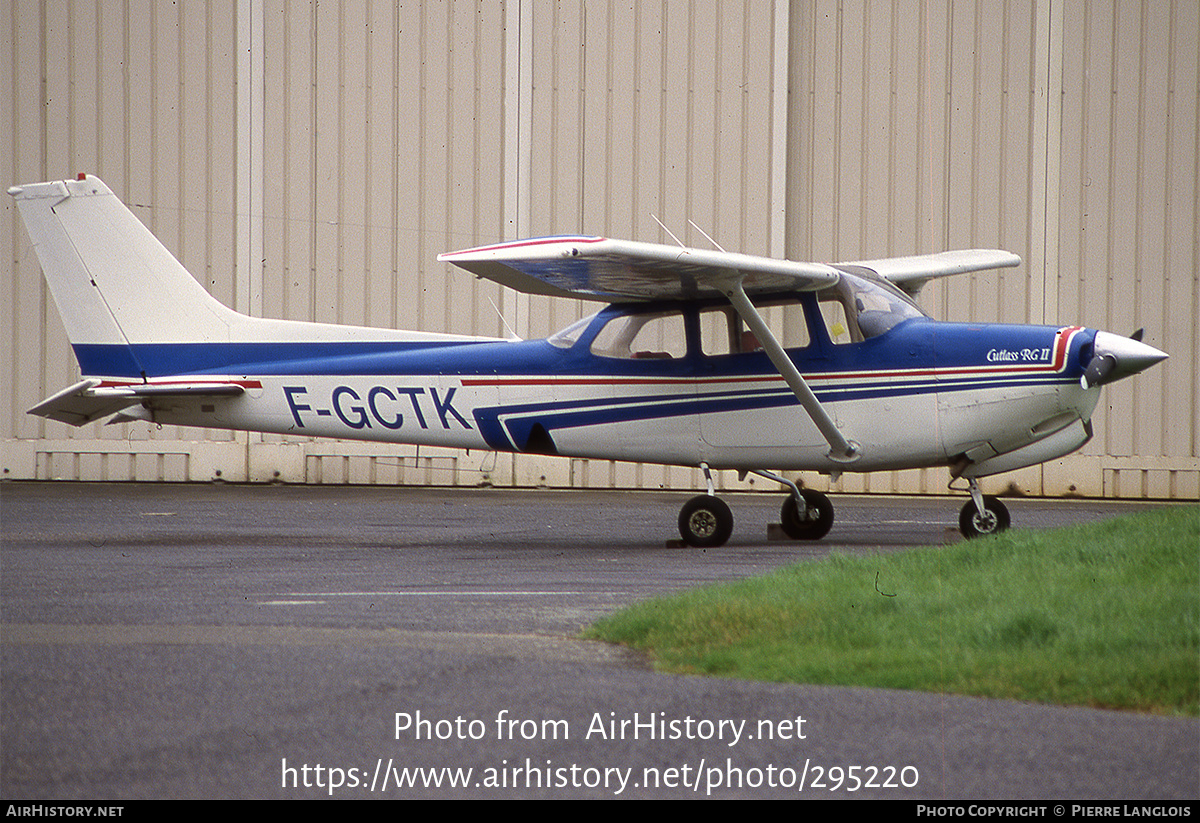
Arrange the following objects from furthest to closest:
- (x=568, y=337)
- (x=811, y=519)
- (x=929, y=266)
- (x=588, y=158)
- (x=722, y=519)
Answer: (x=588, y=158)
(x=929, y=266)
(x=811, y=519)
(x=568, y=337)
(x=722, y=519)

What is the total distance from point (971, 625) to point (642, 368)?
549 cm

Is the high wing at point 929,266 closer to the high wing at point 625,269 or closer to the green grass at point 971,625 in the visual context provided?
the high wing at point 625,269

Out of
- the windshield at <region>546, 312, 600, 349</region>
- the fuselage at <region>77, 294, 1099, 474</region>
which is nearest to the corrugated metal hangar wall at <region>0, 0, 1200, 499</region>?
the fuselage at <region>77, 294, 1099, 474</region>

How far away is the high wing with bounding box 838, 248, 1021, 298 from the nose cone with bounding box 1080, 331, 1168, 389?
254cm

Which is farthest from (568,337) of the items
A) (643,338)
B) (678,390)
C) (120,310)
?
(120,310)

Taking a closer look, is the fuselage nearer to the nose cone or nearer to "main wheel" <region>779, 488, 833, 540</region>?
the nose cone

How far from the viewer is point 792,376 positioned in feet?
31.0

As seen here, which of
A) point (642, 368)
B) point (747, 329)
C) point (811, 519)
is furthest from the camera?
point (811, 519)

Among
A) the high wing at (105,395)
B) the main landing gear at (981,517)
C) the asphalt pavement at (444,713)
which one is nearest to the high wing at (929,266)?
the main landing gear at (981,517)

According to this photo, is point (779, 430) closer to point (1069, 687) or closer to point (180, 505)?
point (1069, 687)

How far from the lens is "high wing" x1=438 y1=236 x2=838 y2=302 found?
27.8ft

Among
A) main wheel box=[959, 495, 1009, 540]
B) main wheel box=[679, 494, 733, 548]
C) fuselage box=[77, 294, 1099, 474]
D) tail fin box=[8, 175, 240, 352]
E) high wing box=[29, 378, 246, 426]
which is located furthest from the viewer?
tail fin box=[8, 175, 240, 352]

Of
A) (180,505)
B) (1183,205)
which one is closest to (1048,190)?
(1183,205)

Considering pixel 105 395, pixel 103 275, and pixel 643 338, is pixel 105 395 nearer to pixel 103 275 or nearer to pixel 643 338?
pixel 103 275
